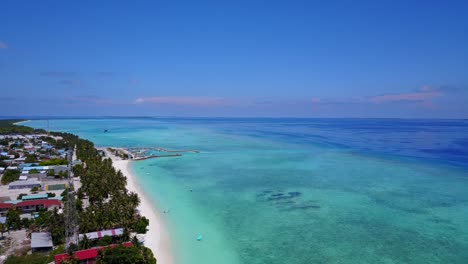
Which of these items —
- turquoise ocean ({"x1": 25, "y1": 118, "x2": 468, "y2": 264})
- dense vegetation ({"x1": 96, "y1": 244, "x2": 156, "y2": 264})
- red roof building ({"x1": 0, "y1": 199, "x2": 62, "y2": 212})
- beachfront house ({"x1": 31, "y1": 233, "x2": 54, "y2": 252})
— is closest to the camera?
dense vegetation ({"x1": 96, "y1": 244, "x2": 156, "y2": 264})

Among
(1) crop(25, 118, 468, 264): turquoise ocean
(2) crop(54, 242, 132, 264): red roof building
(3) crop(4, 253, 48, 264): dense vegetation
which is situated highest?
(2) crop(54, 242, 132, 264): red roof building

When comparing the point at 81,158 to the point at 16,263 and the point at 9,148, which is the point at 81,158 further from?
the point at 16,263

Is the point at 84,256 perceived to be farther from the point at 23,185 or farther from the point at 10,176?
the point at 10,176

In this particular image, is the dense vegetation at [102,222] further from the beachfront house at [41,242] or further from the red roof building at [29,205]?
the red roof building at [29,205]

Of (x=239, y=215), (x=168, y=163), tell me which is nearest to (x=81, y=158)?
(x=168, y=163)

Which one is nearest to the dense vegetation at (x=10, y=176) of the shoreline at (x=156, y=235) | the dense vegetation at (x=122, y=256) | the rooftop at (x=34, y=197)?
the rooftop at (x=34, y=197)

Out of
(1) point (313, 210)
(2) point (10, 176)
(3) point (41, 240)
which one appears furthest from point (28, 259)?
(2) point (10, 176)

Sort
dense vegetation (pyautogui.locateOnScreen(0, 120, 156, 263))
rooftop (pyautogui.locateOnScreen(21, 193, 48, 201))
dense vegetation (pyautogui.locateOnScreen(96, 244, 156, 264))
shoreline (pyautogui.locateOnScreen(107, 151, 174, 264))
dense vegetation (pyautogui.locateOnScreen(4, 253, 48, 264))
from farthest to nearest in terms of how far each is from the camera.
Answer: rooftop (pyautogui.locateOnScreen(21, 193, 48, 201)) → shoreline (pyautogui.locateOnScreen(107, 151, 174, 264)) → dense vegetation (pyautogui.locateOnScreen(4, 253, 48, 264)) → dense vegetation (pyautogui.locateOnScreen(0, 120, 156, 263)) → dense vegetation (pyautogui.locateOnScreen(96, 244, 156, 264))

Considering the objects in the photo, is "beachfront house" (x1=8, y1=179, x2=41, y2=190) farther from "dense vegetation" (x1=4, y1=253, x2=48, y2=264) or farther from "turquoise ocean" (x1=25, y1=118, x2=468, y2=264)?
"dense vegetation" (x1=4, y1=253, x2=48, y2=264)

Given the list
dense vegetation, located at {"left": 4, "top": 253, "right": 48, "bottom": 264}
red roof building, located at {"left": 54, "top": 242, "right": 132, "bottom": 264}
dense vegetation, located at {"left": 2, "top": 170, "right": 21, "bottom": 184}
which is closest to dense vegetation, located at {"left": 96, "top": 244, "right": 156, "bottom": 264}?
red roof building, located at {"left": 54, "top": 242, "right": 132, "bottom": 264}
